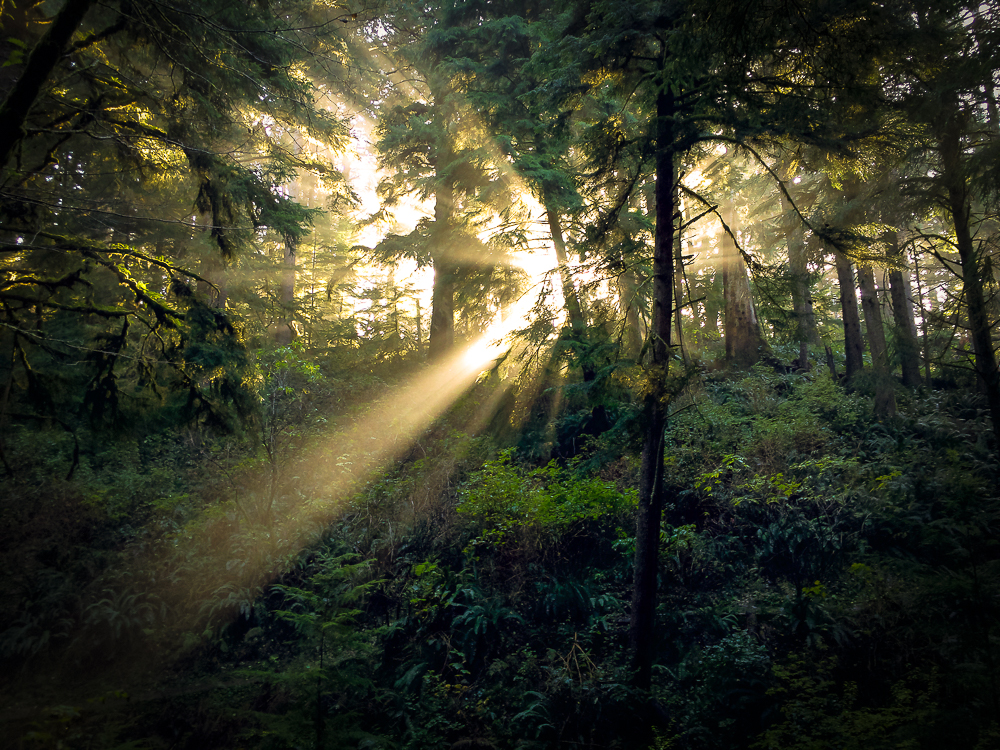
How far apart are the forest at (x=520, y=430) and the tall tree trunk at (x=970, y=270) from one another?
73mm

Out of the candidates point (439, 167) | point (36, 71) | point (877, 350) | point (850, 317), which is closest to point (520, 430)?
point (36, 71)

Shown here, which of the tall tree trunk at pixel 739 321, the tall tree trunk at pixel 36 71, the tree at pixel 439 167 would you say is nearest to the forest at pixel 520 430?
the tall tree trunk at pixel 36 71

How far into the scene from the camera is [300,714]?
4754mm

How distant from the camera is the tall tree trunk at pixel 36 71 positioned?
4.09 meters

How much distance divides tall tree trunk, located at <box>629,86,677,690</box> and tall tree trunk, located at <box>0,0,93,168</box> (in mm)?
5946

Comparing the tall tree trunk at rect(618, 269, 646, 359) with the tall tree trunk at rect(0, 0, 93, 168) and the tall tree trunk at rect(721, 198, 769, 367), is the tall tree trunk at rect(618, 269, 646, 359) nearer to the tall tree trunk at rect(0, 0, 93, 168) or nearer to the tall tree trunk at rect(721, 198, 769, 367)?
the tall tree trunk at rect(0, 0, 93, 168)

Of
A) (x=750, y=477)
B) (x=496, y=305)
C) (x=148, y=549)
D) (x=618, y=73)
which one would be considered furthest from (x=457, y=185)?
(x=148, y=549)

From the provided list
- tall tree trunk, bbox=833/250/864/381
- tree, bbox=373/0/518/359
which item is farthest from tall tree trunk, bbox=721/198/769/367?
tree, bbox=373/0/518/359

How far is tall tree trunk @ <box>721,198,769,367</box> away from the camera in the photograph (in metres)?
15.7

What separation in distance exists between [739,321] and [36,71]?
668 inches

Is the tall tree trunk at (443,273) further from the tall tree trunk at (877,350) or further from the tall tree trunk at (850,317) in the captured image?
the tall tree trunk at (850,317)

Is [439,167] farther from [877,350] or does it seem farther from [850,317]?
[877,350]

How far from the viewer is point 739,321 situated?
623 inches

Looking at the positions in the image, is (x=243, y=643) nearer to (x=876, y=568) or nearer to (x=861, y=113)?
(x=876, y=568)
